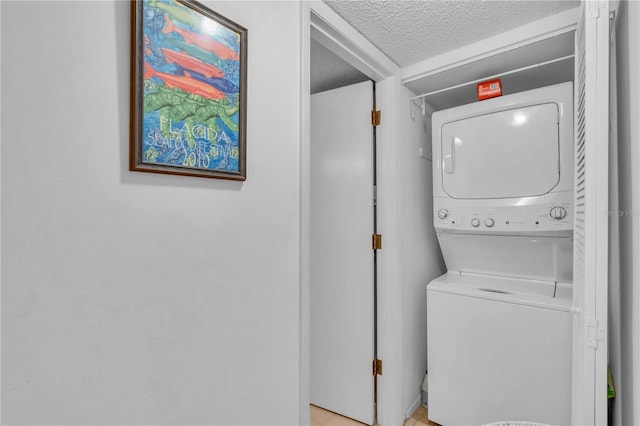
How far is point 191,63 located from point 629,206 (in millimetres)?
1453

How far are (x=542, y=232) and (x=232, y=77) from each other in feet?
5.95

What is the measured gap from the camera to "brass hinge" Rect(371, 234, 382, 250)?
2084 mm

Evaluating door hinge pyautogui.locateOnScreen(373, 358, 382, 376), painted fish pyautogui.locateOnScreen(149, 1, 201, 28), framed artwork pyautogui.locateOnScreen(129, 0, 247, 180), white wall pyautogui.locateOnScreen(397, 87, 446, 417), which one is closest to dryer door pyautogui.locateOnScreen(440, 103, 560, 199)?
white wall pyautogui.locateOnScreen(397, 87, 446, 417)

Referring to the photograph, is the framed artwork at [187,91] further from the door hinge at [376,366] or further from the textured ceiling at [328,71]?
the door hinge at [376,366]

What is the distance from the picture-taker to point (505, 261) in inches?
80.8

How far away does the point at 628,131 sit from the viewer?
106 centimetres

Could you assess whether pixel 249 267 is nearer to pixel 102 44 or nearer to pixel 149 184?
pixel 149 184

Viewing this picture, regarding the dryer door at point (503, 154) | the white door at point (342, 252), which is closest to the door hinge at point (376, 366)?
the white door at point (342, 252)

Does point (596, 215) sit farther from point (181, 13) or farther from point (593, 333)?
point (181, 13)

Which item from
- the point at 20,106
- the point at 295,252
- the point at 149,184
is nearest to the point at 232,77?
the point at 149,184

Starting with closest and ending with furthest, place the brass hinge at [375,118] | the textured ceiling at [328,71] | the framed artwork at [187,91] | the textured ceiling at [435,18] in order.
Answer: the framed artwork at [187,91]
the textured ceiling at [435,18]
the textured ceiling at [328,71]
the brass hinge at [375,118]

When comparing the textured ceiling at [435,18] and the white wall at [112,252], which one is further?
the textured ceiling at [435,18]

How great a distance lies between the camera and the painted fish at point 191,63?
89 cm

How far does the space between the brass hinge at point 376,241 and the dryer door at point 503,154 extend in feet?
1.80
